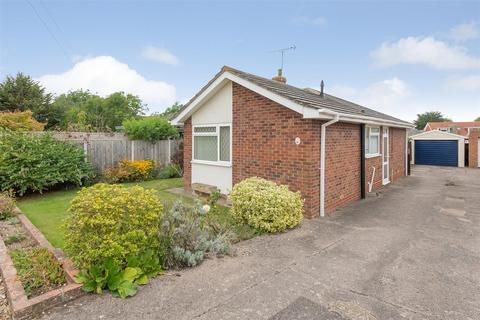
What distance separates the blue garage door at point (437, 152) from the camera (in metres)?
22.3

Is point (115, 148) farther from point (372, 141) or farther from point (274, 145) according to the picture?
point (372, 141)

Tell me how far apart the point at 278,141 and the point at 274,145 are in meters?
0.18

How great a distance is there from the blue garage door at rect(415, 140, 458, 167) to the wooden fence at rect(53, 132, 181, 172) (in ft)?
67.3

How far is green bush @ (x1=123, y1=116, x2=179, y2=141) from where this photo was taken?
45.5 feet

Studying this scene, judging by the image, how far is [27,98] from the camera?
1022 inches

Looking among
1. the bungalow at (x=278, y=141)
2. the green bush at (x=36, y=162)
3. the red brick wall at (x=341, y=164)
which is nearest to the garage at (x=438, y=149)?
the bungalow at (x=278, y=141)

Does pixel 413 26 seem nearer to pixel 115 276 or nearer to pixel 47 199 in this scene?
pixel 115 276

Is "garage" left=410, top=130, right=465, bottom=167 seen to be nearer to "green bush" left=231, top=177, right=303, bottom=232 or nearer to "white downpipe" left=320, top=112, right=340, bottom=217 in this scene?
"white downpipe" left=320, top=112, right=340, bottom=217

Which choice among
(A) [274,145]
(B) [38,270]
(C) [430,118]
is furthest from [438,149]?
(C) [430,118]

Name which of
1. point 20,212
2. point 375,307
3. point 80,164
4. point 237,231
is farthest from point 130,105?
point 375,307

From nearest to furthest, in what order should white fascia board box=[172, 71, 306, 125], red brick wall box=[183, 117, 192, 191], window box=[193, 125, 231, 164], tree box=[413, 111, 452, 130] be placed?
white fascia board box=[172, 71, 306, 125] < window box=[193, 125, 231, 164] < red brick wall box=[183, 117, 192, 191] < tree box=[413, 111, 452, 130]

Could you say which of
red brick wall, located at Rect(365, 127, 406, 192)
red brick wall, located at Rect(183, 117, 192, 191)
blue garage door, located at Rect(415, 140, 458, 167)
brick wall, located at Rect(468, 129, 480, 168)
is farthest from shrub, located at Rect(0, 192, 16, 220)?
brick wall, located at Rect(468, 129, 480, 168)

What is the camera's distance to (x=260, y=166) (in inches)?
316

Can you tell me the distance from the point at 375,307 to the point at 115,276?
10.6ft
